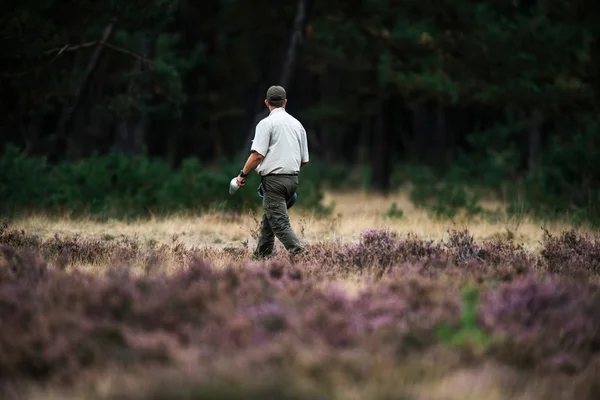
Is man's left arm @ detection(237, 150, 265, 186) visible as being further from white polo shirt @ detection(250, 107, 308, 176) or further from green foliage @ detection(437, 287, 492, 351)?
green foliage @ detection(437, 287, 492, 351)

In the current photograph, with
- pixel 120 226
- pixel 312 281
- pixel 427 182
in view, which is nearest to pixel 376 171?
pixel 427 182

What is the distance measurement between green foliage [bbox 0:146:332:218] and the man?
587 cm

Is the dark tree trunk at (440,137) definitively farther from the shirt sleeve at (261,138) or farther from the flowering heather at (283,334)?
the flowering heather at (283,334)

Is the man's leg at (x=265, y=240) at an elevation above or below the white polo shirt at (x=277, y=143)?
below

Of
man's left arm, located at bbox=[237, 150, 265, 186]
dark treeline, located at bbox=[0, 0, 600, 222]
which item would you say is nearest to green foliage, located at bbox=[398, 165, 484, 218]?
dark treeline, located at bbox=[0, 0, 600, 222]

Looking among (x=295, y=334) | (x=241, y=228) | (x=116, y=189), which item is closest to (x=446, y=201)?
(x=241, y=228)

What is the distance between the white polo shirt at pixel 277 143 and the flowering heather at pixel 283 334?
7.05 ft

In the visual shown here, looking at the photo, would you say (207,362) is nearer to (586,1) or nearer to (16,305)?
(16,305)

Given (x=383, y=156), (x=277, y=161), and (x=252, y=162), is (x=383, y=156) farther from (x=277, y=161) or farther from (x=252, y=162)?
(x=252, y=162)

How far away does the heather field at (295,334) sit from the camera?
4.11 meters

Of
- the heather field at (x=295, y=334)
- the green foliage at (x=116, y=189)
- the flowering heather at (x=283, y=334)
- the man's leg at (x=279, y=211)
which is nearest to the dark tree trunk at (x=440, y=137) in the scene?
the green foliage at (x=116, y=189)

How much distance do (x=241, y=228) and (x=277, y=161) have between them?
2.71 m

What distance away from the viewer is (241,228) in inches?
445

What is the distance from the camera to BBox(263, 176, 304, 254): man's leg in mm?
8805
